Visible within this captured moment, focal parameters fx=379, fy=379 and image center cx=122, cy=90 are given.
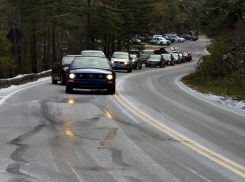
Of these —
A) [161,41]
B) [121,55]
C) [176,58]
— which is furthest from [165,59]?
[161,41]

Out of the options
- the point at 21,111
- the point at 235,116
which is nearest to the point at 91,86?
the point at 21,111

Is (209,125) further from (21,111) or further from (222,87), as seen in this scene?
(222,87)

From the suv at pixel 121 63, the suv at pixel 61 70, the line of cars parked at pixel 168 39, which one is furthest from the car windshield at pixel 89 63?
the line of cars parked at pixel 168 39

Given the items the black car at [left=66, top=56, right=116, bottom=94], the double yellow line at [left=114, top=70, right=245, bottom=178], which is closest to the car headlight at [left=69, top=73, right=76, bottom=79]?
the black car at [left=66, top=56, right=116, bottom=94]

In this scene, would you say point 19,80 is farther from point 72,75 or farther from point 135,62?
point 135,62

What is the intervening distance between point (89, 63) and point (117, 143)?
914 centimetres

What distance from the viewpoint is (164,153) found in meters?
6.34

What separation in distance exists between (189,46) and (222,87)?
7541 centimetres

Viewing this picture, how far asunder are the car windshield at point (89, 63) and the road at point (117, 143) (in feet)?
12.1

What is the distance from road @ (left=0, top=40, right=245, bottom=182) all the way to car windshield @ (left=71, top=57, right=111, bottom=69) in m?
3.69

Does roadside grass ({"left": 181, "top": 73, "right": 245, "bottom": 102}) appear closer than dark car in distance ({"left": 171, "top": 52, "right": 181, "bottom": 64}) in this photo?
Yes

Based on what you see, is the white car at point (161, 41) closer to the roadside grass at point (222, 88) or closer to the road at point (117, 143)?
the roadside grass at point (222, 88)

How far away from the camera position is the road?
5.18m

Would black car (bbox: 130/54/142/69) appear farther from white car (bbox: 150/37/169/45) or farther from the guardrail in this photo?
white car (bbox: 150/37/169/45)
